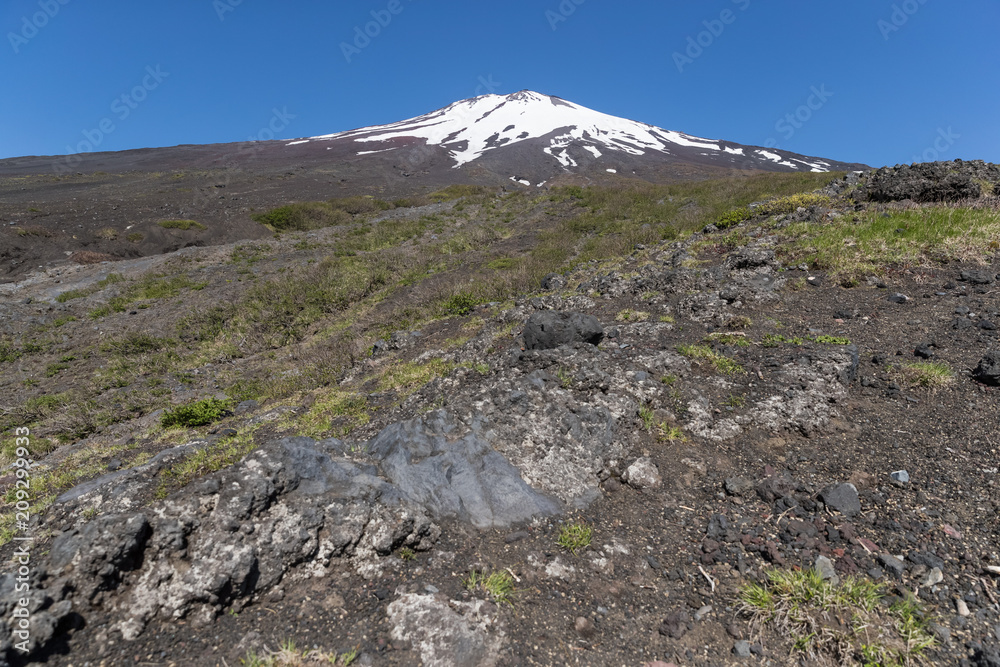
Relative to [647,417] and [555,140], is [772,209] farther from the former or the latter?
[555,140]

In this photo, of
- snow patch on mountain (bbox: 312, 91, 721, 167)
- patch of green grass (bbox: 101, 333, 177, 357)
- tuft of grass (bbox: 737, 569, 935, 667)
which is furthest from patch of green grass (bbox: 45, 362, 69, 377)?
snow patch on mountain (bbox: 312, 91, 721, 167)

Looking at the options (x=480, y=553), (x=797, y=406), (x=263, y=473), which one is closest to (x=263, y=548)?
(x=263, y=473)

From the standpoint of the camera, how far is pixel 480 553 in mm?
3584

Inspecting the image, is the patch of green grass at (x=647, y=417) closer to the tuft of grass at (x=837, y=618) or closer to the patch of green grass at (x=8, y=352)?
the tuft of grass at (x=837, y=618)

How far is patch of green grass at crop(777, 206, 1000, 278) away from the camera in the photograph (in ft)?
27.6

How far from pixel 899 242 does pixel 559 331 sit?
8291 millimetres

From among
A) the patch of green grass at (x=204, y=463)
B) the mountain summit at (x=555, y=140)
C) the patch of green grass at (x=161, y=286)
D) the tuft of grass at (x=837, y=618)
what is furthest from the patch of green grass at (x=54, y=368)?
the mountain summit at (x=555, y=140)

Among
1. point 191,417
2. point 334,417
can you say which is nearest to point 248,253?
point 191,417

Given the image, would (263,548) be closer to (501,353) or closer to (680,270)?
(501,353)

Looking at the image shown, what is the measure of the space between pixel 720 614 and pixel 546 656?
53.2 inches

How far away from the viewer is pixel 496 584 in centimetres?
324

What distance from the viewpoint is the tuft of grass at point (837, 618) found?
103 inches

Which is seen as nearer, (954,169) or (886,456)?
(886,456)

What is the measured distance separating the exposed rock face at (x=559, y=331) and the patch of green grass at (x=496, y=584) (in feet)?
12.4
